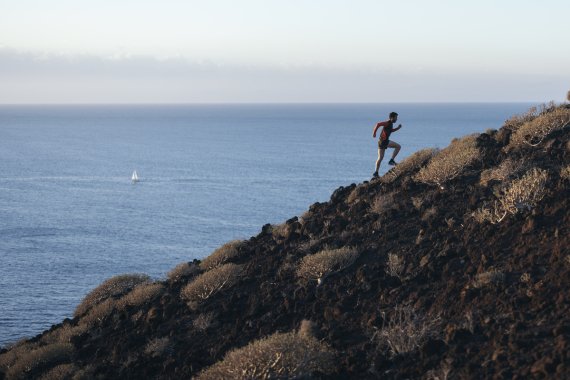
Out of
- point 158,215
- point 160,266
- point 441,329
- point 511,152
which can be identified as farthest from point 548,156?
point 158,215

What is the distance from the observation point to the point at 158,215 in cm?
8512

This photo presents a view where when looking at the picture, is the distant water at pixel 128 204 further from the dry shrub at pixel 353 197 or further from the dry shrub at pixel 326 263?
the dry shrub at pixel 326 263

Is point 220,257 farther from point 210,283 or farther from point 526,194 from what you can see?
point 526,194

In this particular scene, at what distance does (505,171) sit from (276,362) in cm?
955

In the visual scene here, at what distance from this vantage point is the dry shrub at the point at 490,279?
14023 millimetres

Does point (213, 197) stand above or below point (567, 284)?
below

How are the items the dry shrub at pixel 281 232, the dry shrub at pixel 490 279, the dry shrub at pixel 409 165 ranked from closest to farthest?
1. the dry shrub at pixel 490 279
2. the dry shrub at pixel 281 232
3. the dry shrub at pixel 409 165

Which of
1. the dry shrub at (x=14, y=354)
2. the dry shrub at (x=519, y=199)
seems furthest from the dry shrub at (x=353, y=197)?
the dry shrub at (x=14, y=354)

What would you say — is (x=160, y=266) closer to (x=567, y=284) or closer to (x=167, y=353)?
(x=167, y=353)

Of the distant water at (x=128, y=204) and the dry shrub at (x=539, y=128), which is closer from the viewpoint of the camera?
the dry shrub at (x=539, y=128)

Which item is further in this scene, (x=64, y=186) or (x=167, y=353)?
(x=64, y=186)

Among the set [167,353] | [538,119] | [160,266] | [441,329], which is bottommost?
[160,266]

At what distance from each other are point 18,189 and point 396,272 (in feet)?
316

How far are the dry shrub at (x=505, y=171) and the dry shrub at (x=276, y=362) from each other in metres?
8.13
